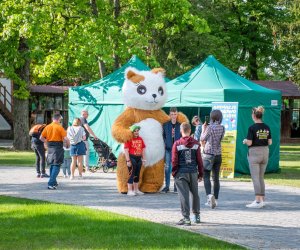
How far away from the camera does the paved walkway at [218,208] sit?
10.4m

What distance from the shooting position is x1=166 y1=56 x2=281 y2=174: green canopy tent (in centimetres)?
2136

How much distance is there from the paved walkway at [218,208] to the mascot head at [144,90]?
6.90 ft

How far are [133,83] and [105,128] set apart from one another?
7.51 m

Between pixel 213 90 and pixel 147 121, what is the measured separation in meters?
5.59

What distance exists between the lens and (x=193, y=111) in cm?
2664

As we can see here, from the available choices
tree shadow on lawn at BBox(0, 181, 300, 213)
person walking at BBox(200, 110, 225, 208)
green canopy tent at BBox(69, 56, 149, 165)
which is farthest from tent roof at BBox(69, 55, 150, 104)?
person walking at BBox(200, 110, 225, 208)

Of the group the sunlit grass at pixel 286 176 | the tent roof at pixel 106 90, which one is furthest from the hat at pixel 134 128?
the tent roof at pixel 106 90

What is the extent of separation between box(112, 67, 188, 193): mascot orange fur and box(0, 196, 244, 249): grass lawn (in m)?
3.35

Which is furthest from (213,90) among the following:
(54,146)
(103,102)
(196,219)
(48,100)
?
(48,100)

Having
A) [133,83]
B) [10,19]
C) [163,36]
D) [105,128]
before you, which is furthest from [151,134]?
[163,36]

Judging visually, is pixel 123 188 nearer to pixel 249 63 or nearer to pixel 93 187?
pixel 93 187

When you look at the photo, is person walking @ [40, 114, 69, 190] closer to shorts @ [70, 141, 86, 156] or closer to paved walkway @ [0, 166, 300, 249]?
paved walkway @ [0, 166, 300, 249]

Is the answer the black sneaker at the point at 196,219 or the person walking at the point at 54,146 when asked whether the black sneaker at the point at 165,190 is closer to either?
the person walking at the point at 54,146

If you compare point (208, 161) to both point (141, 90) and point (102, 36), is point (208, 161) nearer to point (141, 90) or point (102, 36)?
point (141, 90)
